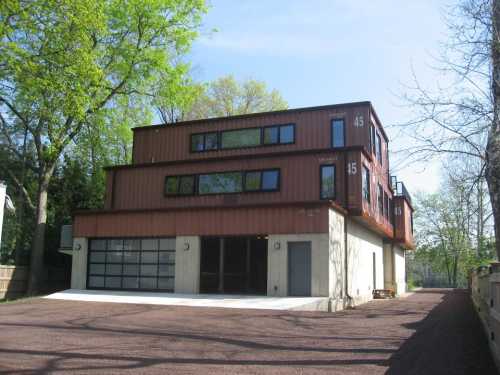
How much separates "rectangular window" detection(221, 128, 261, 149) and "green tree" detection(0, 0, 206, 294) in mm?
6334

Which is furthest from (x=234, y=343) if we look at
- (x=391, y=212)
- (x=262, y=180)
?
(x=391, y=212)

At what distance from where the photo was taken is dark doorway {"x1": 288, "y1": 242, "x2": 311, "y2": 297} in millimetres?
17328

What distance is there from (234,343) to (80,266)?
1359 centimetres

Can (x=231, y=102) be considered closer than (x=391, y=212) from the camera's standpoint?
No

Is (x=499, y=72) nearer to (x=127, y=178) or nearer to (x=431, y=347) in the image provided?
(x=431, y=347)

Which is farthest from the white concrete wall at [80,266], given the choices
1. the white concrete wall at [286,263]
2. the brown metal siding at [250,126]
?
the white concrete wall at [286,263]

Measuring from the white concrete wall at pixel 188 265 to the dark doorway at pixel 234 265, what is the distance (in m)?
0.28

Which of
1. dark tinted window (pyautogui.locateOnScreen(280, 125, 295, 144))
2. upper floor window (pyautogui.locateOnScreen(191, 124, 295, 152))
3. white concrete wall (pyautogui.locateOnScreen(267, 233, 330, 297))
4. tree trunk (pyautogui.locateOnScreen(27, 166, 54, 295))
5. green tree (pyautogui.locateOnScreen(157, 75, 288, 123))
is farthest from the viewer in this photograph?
green tree (pyautogui.locateOnScreen(157, 75, 288, 123))

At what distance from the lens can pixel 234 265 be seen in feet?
62.6

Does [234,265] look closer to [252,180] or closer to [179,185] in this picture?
[252,180]

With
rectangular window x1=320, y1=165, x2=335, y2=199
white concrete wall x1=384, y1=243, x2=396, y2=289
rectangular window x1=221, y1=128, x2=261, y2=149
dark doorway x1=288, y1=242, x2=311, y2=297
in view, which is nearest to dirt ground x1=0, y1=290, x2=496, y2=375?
dark doorway x1=288, y1=242, x2=311, y2=297

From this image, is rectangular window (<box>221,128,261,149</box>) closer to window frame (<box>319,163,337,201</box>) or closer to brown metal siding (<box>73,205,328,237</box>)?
window frame (<box>319,163,337,201</box>)

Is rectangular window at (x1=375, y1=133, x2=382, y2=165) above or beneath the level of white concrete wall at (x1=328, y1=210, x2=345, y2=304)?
above

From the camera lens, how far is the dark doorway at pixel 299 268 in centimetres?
1733
